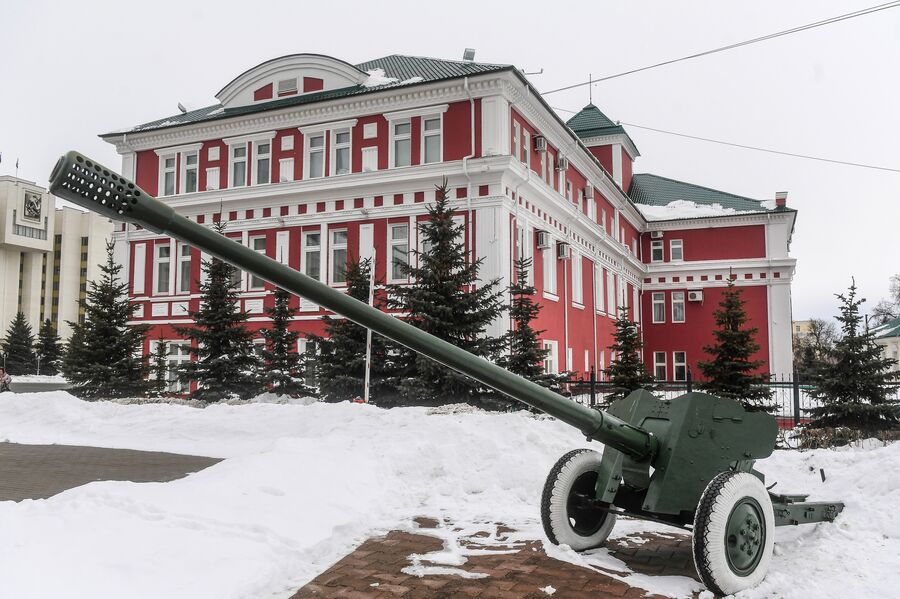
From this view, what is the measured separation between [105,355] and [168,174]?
330 inches

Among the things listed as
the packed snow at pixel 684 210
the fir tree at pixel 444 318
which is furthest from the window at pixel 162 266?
the packed snow at pixel 684 210

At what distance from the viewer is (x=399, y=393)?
1498 cm

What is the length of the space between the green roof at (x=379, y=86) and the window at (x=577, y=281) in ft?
28.9

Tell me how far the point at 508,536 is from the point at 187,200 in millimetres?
21246

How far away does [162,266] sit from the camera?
24938 millimetres

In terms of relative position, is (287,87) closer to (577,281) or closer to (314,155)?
(314,155)

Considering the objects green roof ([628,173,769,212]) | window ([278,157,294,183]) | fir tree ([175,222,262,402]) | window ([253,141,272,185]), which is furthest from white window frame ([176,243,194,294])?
green roof ([628,173,769,212])

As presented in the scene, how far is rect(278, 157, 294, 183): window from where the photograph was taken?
74.9 ft

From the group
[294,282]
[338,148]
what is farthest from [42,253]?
[294,282]

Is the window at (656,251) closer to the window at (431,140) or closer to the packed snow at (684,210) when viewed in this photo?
the packed snow at (684,210)

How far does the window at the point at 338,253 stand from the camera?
22172 millimetres

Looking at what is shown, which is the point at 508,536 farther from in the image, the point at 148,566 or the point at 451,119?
the point at 451,119

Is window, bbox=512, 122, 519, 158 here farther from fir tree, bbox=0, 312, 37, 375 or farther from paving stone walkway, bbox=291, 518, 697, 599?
fir tree, bbox=0, 312, 37, 375

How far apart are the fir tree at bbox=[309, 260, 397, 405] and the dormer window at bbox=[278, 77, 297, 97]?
10.6 metres
